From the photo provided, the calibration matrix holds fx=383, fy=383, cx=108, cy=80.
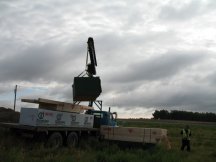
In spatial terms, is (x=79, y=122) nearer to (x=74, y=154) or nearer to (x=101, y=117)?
(x=101, y=117)

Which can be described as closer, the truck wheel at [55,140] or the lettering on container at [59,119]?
the truck wheel at [55,140]

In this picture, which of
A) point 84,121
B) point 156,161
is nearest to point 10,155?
point 156,161

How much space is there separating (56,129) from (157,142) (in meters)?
5.37

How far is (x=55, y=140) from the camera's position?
17.7m

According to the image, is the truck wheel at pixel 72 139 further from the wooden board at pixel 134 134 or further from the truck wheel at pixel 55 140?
the wooden board at pixel 134 134

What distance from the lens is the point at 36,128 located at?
1631 cm

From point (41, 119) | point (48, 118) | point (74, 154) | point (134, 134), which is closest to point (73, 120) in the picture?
point (48, 118)

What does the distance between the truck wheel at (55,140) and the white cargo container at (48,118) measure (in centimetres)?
50

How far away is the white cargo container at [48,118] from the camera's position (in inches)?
657

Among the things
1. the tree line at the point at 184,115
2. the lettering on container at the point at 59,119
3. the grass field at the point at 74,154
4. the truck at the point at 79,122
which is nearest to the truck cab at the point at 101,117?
the truck at the point at 79,122

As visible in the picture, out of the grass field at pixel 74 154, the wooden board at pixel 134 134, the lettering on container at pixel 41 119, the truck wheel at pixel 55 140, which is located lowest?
the grass field at pixel 74 154

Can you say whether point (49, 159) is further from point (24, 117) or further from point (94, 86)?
point (94, 86)

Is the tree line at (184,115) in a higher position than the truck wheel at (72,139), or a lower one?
higher

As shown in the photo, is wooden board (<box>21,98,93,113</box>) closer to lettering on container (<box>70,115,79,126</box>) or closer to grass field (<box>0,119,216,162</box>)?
lettering on container (<box>70,115,79,126</box>)
